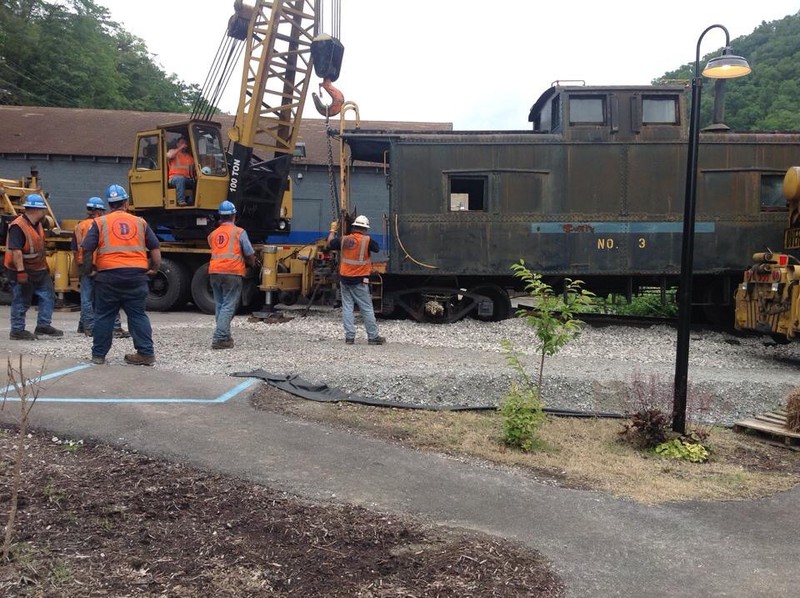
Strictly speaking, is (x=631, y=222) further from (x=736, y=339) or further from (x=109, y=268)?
(x=109, y=268)

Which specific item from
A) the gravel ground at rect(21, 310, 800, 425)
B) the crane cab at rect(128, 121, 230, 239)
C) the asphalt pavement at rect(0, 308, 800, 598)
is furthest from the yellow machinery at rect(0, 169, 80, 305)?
the asphalt pavement at rect(0, 308, 800, 598)

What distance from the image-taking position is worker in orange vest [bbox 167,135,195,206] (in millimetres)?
12898

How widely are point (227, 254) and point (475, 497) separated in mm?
5305

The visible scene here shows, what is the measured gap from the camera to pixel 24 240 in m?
8.23

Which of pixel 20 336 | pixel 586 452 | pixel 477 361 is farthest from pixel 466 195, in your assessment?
pixel 20 336

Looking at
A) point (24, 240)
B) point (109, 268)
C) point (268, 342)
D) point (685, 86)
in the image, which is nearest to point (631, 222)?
point (685, 86)

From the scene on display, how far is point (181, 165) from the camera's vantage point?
1301 centimetres

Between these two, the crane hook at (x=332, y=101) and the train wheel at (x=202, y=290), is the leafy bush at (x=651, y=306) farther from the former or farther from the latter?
the train wheel at (x=202, y=290)

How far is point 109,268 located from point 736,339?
9482 mm

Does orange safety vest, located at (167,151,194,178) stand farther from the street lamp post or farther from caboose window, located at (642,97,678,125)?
the street lamp post

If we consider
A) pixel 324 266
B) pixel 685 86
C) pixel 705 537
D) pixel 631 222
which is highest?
pixel 685 86

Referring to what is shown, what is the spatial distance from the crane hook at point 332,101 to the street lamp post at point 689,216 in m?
9.11

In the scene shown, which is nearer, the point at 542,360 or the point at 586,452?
the point at 586,452

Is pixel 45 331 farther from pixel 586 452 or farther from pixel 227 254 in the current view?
pixel 586 452
